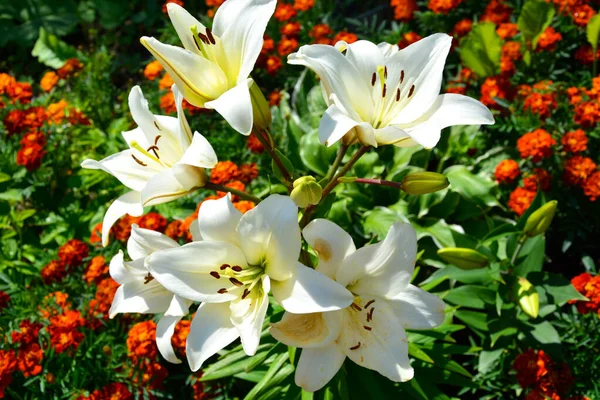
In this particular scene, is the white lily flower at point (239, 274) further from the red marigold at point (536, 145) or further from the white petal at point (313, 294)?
the red marigold at point (536, 145)

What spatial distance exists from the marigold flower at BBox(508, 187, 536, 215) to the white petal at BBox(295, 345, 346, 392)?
1.22 m

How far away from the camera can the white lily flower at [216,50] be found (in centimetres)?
110

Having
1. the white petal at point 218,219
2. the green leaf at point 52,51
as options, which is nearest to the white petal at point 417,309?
the white petal at point 218,219

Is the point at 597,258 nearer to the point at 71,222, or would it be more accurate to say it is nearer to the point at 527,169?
the point at 527,169

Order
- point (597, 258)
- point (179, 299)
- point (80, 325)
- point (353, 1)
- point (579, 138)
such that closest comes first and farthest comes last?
1. point (179, 299)
2. point (80, 325)
3. point (579, 138)
4. point (597, 258)
5. point (353, 1)

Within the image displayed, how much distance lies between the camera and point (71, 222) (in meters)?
2.46

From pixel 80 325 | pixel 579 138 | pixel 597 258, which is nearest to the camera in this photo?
pixel 80 325

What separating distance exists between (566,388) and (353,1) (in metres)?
2.99

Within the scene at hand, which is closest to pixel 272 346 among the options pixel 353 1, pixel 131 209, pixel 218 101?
pixel 131 209

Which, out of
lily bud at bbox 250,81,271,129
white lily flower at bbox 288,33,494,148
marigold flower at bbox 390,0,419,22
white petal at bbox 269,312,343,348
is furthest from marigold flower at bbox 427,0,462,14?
white petal at bbox 269,312,343,348

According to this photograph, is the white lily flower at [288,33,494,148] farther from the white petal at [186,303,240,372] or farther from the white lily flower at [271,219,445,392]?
the white petal at [186,303,240,372]

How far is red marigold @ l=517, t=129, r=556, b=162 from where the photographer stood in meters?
2.09

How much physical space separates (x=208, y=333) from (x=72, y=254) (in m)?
1.14

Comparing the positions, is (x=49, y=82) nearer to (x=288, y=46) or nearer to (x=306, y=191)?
(x=288, y=46)
